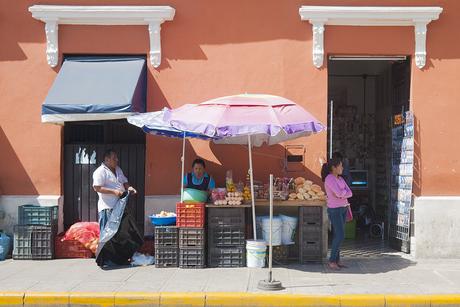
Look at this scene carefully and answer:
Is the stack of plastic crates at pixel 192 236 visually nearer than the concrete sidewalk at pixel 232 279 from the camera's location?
No

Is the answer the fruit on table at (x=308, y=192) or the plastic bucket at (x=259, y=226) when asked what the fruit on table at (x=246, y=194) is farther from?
the fruit on table at (x=308, y=192)

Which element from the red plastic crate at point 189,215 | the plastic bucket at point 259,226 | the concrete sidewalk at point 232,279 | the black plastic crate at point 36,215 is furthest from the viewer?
the black plastic crate at point 36,215

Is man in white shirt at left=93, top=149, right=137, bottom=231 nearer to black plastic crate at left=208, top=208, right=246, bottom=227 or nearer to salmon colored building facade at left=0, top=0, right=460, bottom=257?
salmon colored building facade at left=0, top=0, right=460, bottom=257

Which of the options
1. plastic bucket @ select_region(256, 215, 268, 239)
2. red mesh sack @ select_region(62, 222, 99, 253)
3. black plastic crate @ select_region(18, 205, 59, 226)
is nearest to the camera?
plastic bucket @ select_region(256, 215, 268, 239)

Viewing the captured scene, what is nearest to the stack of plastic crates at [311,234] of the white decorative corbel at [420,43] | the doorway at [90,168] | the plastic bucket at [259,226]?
the plastic bucket at [259,226]

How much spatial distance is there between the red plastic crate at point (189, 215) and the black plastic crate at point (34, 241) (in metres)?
2.29

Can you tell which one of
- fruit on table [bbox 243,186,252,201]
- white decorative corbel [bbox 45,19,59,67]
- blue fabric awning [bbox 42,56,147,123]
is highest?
white decorative corbel [bbox 45,19,59,67]

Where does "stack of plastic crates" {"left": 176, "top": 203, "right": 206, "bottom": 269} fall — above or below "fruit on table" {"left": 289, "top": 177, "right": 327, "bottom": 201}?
below

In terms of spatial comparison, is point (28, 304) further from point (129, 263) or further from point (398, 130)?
point (398, 130)

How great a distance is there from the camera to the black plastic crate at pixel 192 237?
8.89 metres

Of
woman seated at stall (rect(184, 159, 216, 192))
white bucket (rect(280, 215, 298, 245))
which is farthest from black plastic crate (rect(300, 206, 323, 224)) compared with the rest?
woman seated at stall (rect(184, 159, 216, 192))

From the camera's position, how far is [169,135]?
9344mm

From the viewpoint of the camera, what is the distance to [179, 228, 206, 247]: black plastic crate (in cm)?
889

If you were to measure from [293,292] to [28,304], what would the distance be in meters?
3.52
